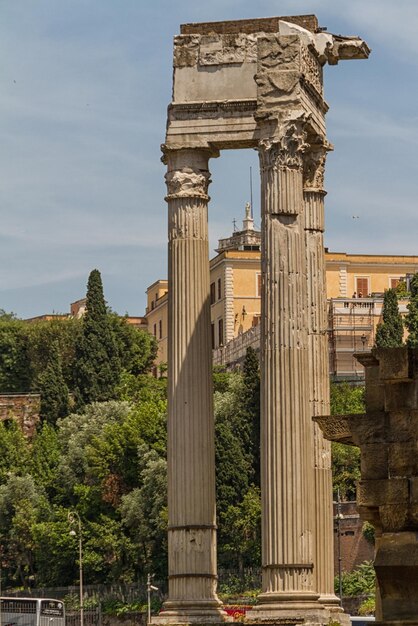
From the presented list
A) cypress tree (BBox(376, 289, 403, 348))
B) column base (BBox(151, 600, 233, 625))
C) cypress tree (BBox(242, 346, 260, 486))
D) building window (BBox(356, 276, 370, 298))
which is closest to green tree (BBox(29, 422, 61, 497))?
cypress tree (BBox(242, 346, 260, 486))

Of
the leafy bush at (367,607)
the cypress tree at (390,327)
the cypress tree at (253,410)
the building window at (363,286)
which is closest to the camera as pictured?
the leafy bush at (367,607)

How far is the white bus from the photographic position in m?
86.8

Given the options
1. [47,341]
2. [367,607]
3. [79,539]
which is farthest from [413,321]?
[47,341]

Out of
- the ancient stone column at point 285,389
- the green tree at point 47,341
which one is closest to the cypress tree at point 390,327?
the green tree at point 47,341

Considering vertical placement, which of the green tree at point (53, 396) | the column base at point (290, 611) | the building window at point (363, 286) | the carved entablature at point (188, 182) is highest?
the building window at point (363, 286)

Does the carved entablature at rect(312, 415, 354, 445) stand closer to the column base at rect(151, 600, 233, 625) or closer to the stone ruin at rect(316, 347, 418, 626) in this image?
the stone ruin at rect(316, 347, 418, 626)

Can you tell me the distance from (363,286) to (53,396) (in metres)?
30.3

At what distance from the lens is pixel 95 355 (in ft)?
473

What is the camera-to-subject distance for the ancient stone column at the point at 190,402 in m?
44.9

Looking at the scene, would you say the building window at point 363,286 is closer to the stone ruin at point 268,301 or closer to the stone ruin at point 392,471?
the stone ruin at point 268,301

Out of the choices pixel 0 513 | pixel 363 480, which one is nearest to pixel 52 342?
pixel 0 513

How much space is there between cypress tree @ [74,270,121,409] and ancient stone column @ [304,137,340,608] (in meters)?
94.6

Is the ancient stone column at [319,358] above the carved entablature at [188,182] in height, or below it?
below

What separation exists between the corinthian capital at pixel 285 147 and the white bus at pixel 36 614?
1717 inches
